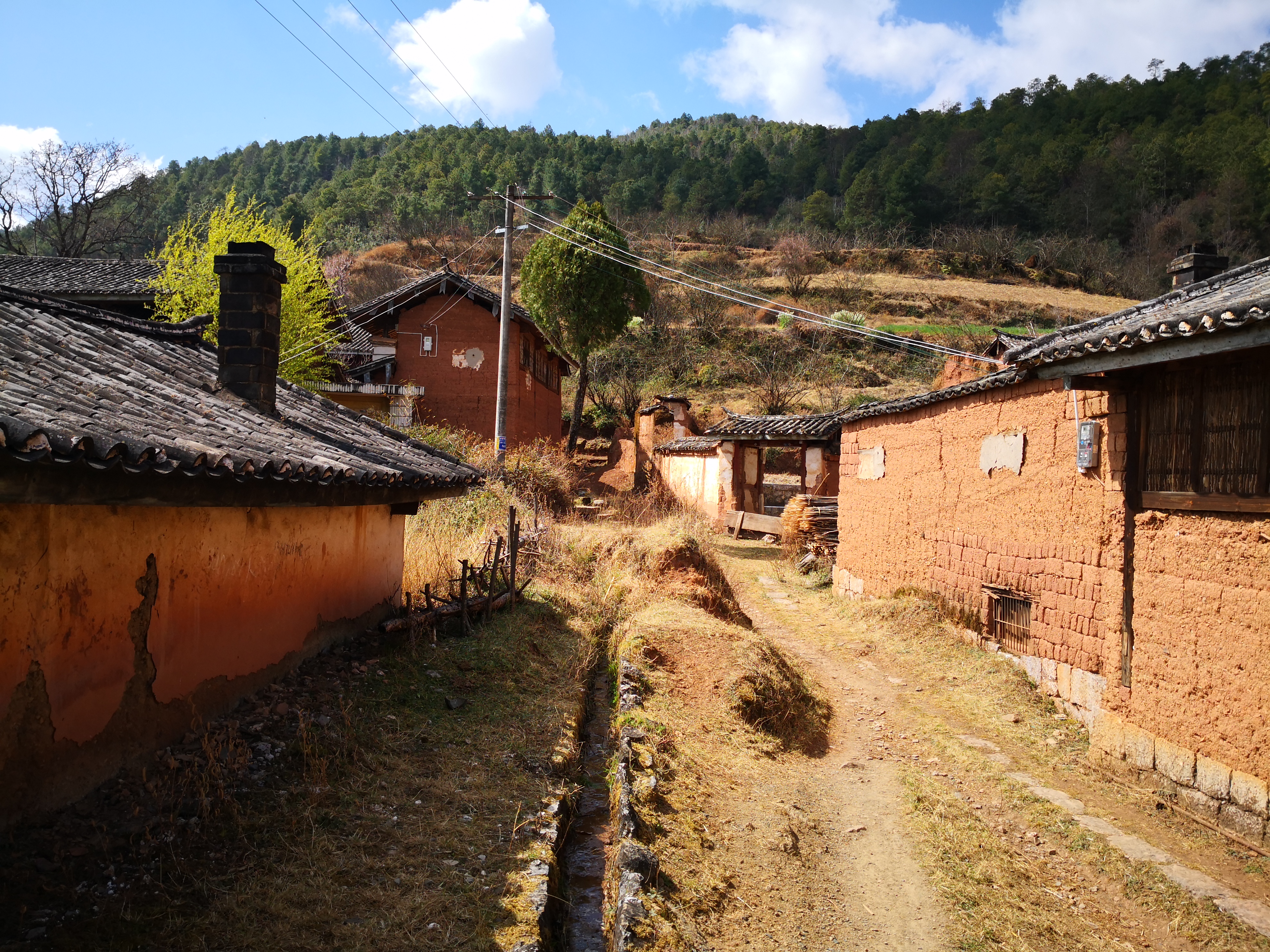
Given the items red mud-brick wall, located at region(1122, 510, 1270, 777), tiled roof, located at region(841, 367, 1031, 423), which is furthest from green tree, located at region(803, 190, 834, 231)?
red mud-brick wall, located at region(1122, 510, 1270, 777)

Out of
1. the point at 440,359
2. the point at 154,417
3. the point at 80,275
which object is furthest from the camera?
the point at 440,359

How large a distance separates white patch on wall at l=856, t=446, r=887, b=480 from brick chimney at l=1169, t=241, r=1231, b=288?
14.8 feet

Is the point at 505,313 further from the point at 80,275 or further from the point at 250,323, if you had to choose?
the point at 250,323

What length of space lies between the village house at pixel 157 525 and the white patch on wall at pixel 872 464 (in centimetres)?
732

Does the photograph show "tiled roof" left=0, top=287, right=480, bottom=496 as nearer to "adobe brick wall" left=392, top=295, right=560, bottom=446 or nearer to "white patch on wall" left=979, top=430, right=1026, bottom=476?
"white patch on wall" left=979, top=430, right=1026, bottom=476

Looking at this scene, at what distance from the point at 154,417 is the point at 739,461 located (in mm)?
18072

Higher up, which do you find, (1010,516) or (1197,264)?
(1197,264)

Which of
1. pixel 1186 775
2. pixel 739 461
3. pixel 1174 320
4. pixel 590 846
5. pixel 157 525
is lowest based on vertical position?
pixel 590 846

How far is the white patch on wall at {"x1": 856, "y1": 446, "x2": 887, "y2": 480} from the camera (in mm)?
12961

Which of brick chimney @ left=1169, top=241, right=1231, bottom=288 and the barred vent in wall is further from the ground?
brick chimney @ left=1169, top=241, right=1231, bottom=288

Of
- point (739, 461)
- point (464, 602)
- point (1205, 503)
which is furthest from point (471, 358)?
point (1205, 503)

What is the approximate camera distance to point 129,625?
16.3ft

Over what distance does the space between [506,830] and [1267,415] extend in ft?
19.5

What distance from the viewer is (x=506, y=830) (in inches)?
220
